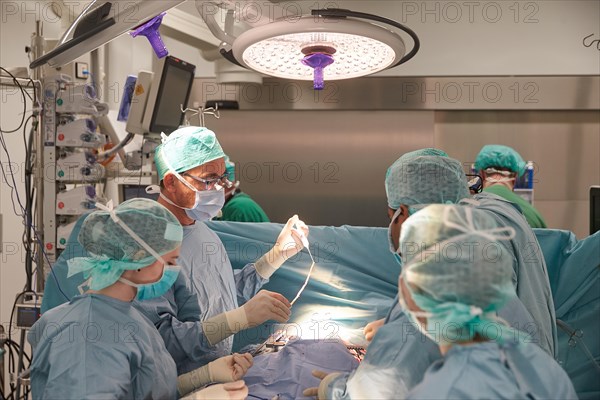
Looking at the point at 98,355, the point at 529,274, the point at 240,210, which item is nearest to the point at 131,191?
the point at 240,210

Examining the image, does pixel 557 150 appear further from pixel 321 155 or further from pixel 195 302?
pixel 195 302

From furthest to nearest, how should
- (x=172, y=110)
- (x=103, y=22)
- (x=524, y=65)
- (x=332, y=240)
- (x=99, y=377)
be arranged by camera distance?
(x=524, y=65) → (x=172, y=110) → (x=332, y=240) → (x=103, y=22) → (x=99, y=377)

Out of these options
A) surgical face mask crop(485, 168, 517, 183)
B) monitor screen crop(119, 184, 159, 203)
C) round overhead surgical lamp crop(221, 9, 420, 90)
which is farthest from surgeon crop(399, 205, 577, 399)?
monitor screen crop(119, 184, 159, 203)

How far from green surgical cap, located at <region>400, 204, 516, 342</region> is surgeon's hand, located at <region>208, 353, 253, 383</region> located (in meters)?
0.71

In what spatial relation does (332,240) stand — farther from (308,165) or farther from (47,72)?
(308,165)

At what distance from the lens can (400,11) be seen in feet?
14.0

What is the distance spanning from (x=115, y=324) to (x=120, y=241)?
0.22 metres

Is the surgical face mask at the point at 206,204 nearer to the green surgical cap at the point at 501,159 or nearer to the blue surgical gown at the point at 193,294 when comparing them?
the blue surgical gown at the point at 193,294

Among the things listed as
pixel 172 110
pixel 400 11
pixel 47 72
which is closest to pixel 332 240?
pixel 172 110

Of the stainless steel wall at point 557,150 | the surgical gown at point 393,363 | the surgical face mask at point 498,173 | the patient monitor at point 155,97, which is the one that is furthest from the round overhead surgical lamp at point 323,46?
the stainless steel wall at point 557,150

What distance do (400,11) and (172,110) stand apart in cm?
201

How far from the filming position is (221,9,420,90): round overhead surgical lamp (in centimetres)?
137

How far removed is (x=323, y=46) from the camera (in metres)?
1.46

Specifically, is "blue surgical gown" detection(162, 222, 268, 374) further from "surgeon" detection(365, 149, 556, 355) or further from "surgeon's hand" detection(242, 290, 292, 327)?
"surgeon" detection(365, 149, 556, 355)
